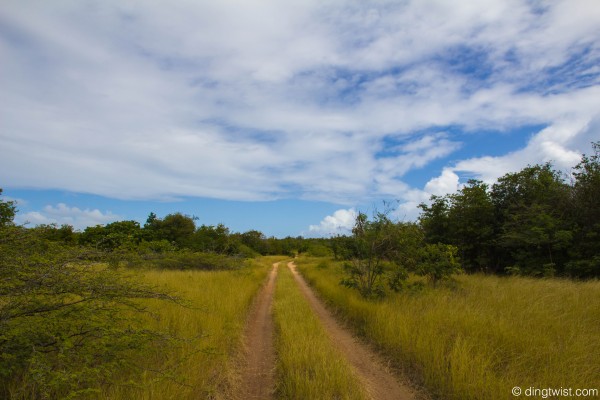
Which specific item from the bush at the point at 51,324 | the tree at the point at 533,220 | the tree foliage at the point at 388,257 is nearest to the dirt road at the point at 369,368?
the tree foliage at the point at 388,257

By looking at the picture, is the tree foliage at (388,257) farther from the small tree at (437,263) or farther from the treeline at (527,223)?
the treeline at (527,223)

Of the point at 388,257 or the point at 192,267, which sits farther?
the point at 192,267

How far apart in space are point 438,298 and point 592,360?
4.53 metres

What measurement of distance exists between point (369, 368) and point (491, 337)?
2.35m

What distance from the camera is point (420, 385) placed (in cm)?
534

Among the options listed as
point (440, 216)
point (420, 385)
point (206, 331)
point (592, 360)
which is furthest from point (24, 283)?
point (440, 216)

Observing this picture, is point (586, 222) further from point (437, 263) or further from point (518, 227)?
point (437, 263)

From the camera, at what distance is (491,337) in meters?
6.12

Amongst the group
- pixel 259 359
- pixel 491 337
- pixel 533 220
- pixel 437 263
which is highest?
pixel 533 220

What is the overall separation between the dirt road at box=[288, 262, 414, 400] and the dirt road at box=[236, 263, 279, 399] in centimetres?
158

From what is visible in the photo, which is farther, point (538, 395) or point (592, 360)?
point (592, 360)

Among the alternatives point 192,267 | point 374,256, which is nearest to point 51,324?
point 374,256

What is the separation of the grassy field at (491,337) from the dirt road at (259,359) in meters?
2.43

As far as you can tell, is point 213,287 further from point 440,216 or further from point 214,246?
point 214,246
